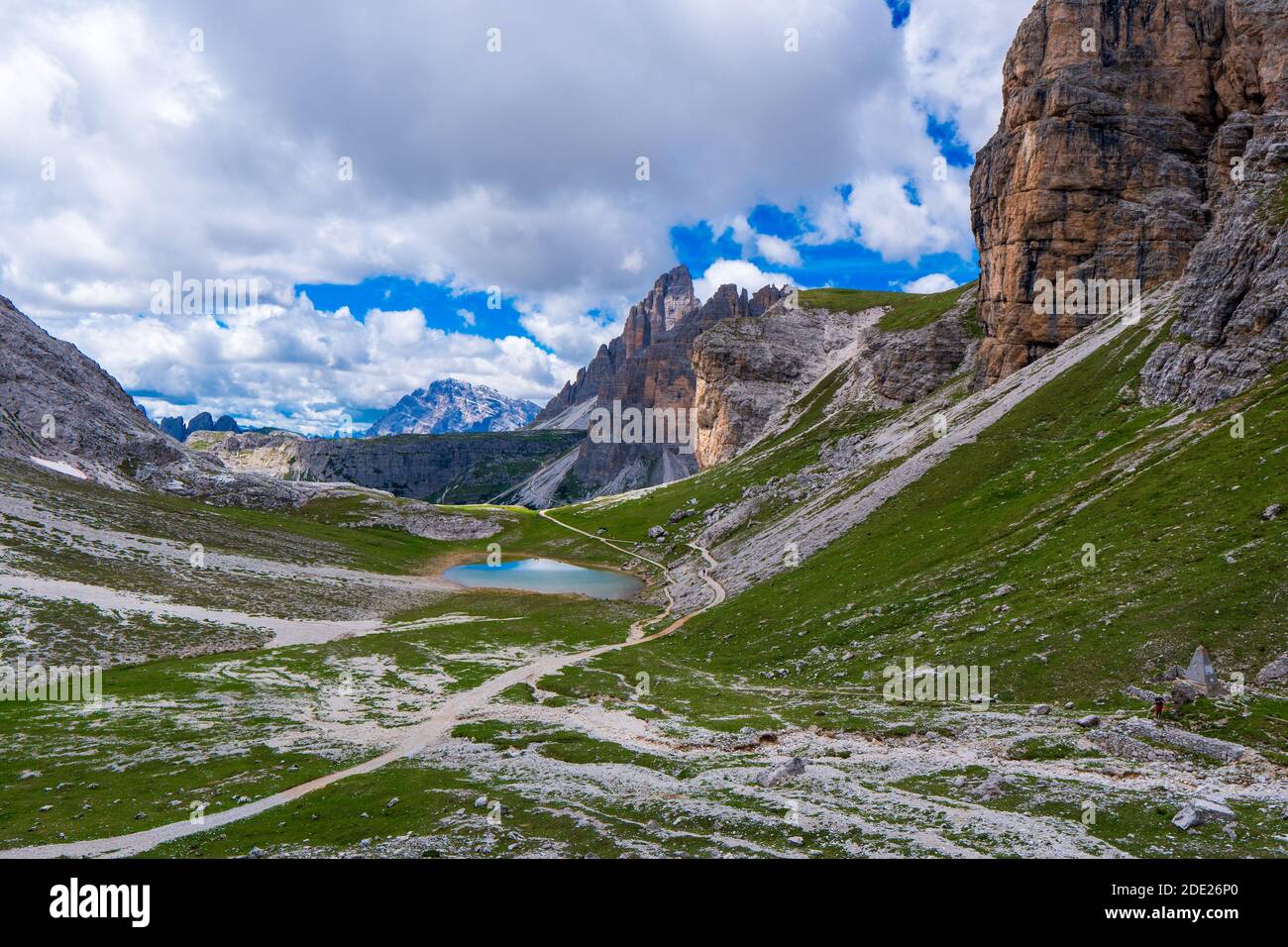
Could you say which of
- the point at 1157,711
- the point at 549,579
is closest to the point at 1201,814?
the point at 1157,711

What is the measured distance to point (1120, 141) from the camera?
12294cm

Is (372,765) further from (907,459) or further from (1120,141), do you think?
(1120,141)

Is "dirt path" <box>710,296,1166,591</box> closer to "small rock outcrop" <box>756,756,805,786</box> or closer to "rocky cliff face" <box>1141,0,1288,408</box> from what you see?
"rocky cliff face" <box>1141,0,1288,408</box>

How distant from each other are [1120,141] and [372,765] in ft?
501

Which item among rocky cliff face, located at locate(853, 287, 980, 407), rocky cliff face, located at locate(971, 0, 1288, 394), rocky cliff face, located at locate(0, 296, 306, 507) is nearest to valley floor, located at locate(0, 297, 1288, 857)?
rocky cliff face, located at locate(971, 0, 1288, 394)

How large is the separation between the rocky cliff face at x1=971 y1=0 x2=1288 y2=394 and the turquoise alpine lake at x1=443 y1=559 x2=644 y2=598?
8244cm

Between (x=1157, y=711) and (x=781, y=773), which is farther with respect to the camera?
(x=1157, y=711)

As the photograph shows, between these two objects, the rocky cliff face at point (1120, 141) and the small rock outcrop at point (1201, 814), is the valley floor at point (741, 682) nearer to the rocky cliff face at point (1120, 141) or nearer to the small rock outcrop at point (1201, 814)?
the small rock outcrop at point (1201, 814)

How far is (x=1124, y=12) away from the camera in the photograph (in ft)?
427

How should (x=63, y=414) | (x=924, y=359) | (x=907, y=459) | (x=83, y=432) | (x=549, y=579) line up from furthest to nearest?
(x=924, y=359), (x=83, y=432), (x=63, y=414), (x=549, y=579), (x=907, y=459)

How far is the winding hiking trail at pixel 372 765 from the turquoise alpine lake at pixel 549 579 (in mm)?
38245

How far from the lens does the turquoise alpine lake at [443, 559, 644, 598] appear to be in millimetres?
117125
